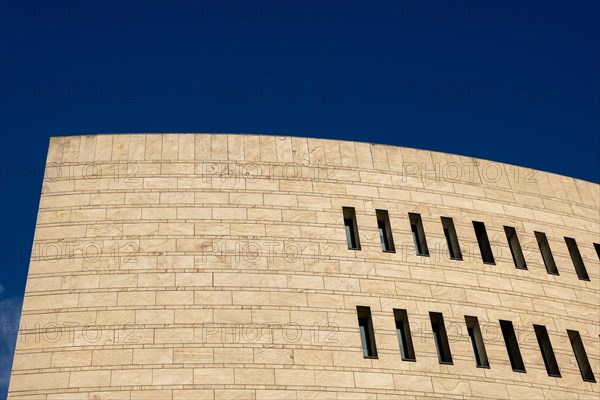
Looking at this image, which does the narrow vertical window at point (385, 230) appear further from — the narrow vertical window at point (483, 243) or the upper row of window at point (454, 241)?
the narrow vertical window at point (483, 243)

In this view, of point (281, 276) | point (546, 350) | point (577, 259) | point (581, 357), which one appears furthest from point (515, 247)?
point (281, 276)

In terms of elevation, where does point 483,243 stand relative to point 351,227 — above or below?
below

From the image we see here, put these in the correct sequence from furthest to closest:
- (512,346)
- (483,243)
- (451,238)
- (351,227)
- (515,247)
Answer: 1. (515,247)
2. (483,243)
3. (451,238)
4. (351,227)
5. (512,346)

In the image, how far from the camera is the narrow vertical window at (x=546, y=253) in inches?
1054

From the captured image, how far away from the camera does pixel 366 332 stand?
2350cm

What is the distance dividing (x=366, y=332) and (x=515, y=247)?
6.53 metres

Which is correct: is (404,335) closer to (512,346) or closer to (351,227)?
(512,346)

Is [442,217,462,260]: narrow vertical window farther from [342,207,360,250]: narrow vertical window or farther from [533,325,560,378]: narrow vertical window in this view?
[533,325,560,378]: narrow vertical window

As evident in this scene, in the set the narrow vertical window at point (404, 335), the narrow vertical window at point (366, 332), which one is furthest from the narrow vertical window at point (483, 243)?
the narrow vertical window at point (366, 332)

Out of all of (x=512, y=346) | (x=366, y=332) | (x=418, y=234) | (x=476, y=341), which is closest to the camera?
(x=366, y=332)

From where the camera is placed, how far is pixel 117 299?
74.0ft

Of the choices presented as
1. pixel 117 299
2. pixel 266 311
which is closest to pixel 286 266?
pixel 266 311

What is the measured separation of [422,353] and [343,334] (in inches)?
90.8

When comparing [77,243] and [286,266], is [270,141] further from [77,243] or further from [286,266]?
[77,243]
